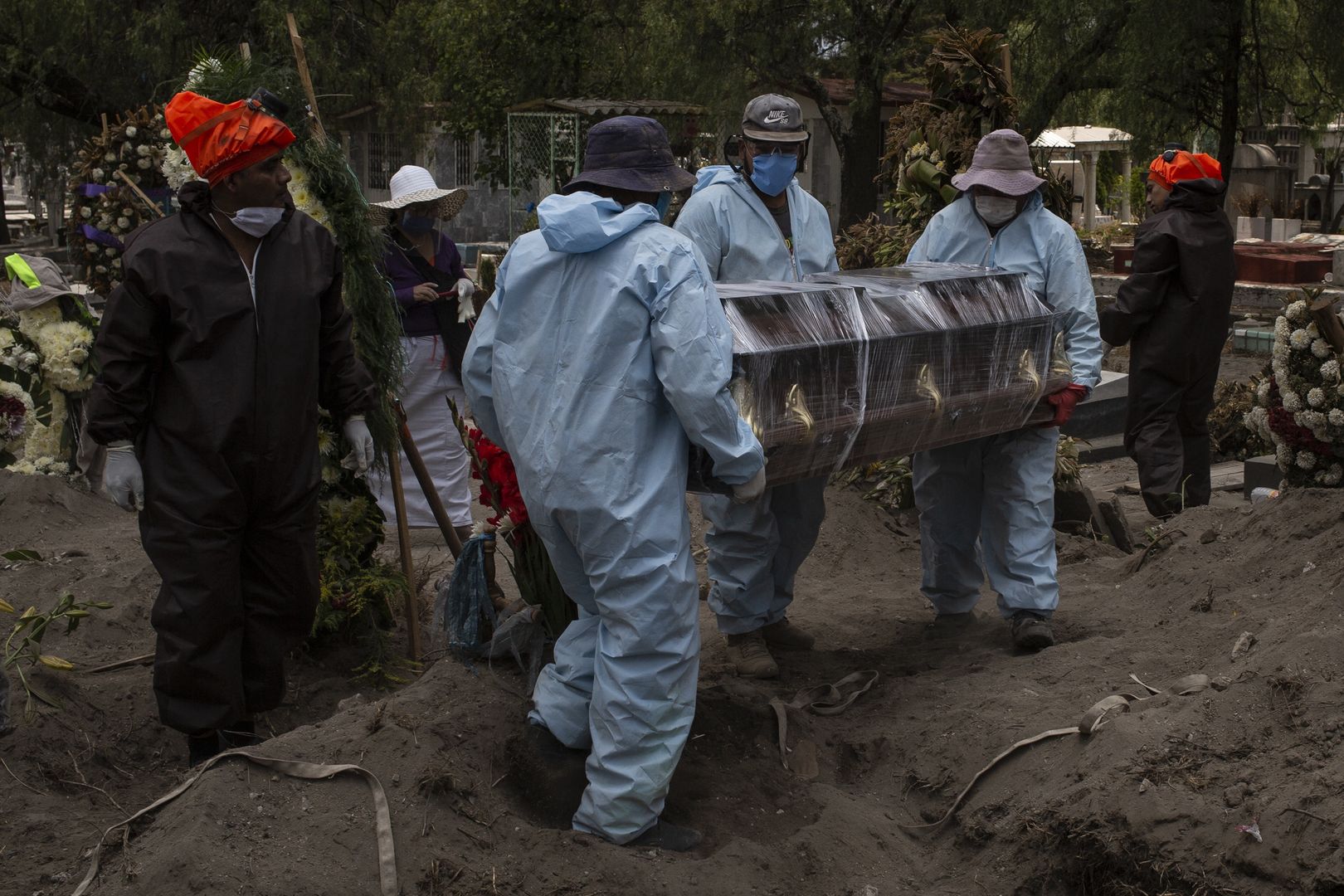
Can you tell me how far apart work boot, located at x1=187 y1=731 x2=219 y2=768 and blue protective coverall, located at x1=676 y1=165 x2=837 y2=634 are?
176 centimetres

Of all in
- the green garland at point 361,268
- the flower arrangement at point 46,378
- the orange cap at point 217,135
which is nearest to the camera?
the orange cap at point 217,135

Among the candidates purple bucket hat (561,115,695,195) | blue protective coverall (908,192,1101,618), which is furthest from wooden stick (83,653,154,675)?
blue protective coverall (908,192,1101,618)

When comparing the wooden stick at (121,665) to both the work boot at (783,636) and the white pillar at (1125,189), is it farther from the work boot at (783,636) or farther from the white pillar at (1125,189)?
the white pillar at (1125,189)

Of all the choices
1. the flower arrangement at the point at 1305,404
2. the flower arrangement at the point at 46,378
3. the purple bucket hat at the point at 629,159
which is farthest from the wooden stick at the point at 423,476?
the flower arrangement at the point at 1305,404

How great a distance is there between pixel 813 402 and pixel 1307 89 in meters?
18.5

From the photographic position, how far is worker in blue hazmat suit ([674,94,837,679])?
4.93 meters

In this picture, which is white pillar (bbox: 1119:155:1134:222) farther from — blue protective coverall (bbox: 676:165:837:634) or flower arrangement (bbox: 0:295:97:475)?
blue protective coverall (bbox: 676:165:837:634)

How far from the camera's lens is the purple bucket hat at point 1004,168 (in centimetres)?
498

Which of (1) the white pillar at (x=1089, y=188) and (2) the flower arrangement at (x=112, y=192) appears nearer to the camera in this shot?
(2) the flower arrangement at (x=112, y=192)

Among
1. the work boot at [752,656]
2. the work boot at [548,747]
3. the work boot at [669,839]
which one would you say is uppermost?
the work boot at [548,747]

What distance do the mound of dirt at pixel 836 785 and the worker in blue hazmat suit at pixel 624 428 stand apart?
29 centimetres

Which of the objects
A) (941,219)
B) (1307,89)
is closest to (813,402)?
(941,219)

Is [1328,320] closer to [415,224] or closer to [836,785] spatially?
[836,785]

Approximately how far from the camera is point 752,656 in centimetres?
495
